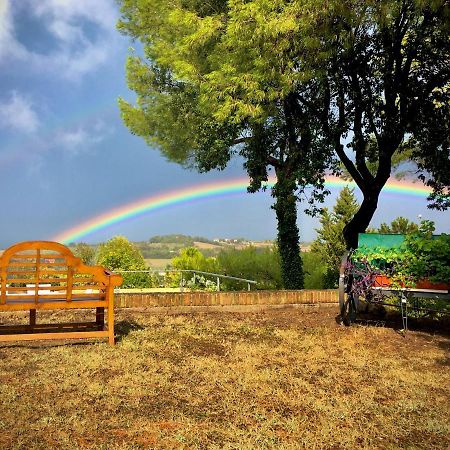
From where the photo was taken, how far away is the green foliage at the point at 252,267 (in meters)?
16.8

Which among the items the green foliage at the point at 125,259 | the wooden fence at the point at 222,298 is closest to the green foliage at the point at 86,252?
the green foliage at the point at 125,259

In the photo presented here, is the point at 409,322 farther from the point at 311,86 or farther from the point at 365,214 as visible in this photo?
the point at 311,86

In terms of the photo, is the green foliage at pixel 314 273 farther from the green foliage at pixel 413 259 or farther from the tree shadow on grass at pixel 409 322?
the green foliage at pixel 413 259

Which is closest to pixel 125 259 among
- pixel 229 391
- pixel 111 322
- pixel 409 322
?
pixel 409 322

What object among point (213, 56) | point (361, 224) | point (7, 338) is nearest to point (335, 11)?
point (213, 56)

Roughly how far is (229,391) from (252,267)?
13824mm

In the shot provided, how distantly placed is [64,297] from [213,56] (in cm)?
893

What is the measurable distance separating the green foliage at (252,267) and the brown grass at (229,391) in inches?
423

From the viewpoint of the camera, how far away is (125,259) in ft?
61.9

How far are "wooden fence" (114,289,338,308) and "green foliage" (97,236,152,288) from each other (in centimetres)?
994

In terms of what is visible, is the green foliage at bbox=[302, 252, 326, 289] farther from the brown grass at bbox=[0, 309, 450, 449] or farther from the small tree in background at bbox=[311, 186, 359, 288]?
the brown grass at bbox=[0, 309, 450, 449]

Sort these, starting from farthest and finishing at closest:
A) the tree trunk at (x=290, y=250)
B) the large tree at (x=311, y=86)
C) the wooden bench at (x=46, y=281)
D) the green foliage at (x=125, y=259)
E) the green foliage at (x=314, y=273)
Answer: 1. the green foliage at (x=125, y=259)
2. the green foliage at (x=314, y=273)
3. the tree trunk at (x=290, y=250)
4. the large tree at (x=311, y=86)
5. the wooden bench at (x=46, y=281)

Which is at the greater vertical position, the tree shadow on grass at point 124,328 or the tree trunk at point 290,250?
the tree trunk at point 290,250

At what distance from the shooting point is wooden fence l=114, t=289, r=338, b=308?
726 cm
